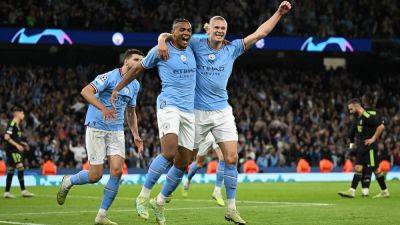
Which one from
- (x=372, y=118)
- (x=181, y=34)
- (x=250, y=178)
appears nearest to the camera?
(x=181, y=34)

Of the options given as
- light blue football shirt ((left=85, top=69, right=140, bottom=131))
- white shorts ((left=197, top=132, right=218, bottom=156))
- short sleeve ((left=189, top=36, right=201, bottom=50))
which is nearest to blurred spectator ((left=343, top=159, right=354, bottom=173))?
white shorts ((left=197, top=132, right=218, bottom=156))

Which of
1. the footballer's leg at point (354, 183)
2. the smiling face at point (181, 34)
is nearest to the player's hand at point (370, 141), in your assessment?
the footballer's leg at point (354, 183)

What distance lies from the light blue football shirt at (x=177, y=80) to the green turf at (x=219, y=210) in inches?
77.2

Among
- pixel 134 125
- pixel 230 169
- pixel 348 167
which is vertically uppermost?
pixel 134 125

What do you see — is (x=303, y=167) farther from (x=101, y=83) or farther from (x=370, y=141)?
(x=101, y=83)

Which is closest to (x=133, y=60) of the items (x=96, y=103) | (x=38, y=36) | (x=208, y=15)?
(x=96, y=103)

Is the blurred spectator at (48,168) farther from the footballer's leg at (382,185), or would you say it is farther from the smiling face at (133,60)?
the smiling face at (133,60)

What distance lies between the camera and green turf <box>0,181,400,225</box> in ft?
43.2

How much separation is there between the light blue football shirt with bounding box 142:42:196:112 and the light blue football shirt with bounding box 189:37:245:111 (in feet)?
0.99

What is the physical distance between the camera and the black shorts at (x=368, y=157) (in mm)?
20375

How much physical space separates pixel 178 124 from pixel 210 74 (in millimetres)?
946

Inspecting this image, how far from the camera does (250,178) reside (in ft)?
103

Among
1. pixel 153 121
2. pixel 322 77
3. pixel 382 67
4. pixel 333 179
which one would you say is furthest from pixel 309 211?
pixel 382 67

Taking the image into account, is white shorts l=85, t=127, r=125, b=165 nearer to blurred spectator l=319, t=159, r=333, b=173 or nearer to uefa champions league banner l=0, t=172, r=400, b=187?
uefa champions league banner l=0, t=172, r=400, b=187
